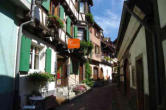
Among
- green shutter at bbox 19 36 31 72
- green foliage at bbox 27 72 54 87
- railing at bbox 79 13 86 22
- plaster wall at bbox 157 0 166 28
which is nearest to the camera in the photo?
plaster wall at bbox 157 0 166 28

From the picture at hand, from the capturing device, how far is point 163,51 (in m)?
2.66

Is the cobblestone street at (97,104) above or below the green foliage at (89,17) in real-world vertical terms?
below

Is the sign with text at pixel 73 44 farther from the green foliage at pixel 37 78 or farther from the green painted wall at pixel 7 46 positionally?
the green painted wall at pixel 7 46

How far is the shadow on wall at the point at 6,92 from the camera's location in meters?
4.58

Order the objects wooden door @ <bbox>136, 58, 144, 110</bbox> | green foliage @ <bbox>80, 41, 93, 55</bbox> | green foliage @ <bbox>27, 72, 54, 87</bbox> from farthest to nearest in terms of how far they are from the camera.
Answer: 1. green foliage @ <bbox>80, 41, 93, 55</bbox>
2. green foliage @ <bbox>27, 72, 54, 87</bbox>
3. wooden door @ <bbox>136, 58, 144, 110</bbox>

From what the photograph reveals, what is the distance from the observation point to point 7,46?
4883 mm

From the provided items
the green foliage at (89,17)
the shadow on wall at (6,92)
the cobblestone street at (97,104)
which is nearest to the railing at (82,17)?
the green foliage at (89,17)

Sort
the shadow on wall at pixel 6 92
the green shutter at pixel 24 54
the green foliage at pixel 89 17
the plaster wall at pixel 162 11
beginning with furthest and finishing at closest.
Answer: the green foliage at pixel 89 17, the green shutter at pixel 24 54, the shadow on wall at pixel 6 92, the plaster wall at pixel 162 11

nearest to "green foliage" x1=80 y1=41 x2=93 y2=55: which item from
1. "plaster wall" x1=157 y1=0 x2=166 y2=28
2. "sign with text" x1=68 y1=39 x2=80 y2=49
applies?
"sign with text" x1=68 y1=39 x2=80 y2=49

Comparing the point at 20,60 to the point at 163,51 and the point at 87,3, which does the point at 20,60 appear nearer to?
the point at 163,51

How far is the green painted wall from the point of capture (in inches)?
182

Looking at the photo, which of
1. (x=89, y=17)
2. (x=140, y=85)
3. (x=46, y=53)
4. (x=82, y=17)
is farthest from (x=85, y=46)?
(x=140, y=85)

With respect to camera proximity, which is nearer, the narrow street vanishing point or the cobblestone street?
the narrow street vanishing point

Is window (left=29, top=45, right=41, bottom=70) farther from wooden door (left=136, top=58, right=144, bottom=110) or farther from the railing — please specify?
the railing
